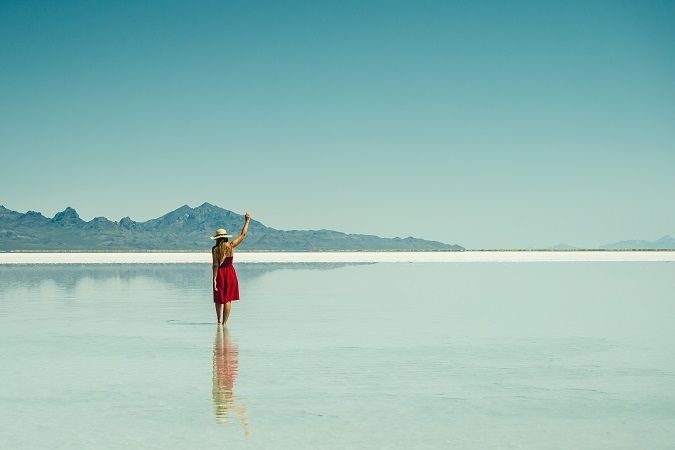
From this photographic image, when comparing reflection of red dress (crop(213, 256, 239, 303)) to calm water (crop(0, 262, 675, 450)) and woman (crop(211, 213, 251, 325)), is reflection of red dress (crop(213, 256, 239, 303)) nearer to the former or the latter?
woman (crop(211, 213, 251, 325))

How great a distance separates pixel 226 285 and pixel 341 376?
6.17 meters

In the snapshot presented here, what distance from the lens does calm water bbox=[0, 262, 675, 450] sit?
689 cm

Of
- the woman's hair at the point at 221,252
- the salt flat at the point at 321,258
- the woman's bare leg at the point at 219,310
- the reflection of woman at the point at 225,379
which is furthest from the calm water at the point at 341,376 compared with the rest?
the salt flat at the point at 321,258

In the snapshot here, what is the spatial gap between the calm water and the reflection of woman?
0.02m

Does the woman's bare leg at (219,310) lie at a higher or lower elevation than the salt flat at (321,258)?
lower

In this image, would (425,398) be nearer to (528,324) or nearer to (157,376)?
(157,376)

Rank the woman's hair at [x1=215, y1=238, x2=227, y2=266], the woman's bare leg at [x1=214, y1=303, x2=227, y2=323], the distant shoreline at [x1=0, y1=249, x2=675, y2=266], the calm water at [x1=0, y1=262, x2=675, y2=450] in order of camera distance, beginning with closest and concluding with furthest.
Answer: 1. the calm water at [x1=0, y1=262, x2=675, y2=450]
2. the woman's bare leg at [x1=214, y1=303, x2=227, y2=323]
3. the woman's hair at [x1=215, y1=238, x2=227, y2=266]
4. the distant shoreline at [x1=0, y1=249, x2=675, y2=266]

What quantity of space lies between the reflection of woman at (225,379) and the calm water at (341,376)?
23mm

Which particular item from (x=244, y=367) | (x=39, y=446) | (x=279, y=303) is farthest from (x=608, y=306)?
(x=39, y=446)

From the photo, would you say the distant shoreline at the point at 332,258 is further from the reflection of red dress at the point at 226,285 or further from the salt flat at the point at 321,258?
the reflection of red dress at the point at 226,285

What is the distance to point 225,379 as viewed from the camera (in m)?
9.28

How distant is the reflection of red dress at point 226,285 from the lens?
15.0 m

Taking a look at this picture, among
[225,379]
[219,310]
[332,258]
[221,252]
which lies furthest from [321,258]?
[225,379]

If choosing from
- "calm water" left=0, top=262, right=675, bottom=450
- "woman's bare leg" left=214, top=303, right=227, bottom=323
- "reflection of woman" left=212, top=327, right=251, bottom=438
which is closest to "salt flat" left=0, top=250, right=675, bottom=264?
"calm water" left=0, top=262, right=675, bottom=450
